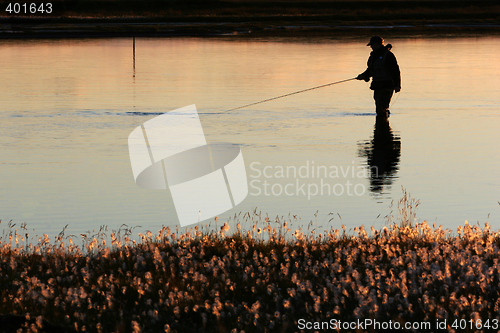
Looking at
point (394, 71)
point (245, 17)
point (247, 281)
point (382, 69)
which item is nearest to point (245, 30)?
point (245, 17)

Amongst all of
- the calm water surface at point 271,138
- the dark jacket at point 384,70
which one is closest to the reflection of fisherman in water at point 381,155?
the calm water surface at point 271,138

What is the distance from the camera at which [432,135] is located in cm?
1745

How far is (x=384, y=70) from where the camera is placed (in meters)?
19.7

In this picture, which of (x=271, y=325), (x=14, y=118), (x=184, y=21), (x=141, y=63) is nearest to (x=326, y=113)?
(x=14, y=118)

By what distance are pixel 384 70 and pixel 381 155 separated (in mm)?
4960

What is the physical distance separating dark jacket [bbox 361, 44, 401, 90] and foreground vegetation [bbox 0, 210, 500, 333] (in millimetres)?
10168

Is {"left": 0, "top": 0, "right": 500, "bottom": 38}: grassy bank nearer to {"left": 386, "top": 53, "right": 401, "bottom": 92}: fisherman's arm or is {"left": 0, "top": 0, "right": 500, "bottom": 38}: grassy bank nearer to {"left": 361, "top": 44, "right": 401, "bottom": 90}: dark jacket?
{"left": 361, "top": 44, "right": 401, "bottom": 90}: dark jacket

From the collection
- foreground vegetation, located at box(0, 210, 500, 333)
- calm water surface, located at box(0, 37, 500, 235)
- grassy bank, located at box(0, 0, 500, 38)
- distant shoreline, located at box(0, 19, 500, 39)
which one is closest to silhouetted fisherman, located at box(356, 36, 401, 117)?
calm water surface, located at box(0, 37, 500, 235)

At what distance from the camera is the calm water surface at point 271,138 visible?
11445 millimetres

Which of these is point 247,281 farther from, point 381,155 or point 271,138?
point 271,138

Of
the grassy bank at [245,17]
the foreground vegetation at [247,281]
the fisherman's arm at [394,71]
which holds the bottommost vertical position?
the foreground vegetation at [247,281]

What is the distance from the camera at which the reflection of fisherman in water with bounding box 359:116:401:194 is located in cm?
1304

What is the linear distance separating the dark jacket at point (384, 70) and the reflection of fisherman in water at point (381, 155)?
4.01ft

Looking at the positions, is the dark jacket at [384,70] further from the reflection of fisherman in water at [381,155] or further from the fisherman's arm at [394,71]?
the reflection of fisherman in water at [381,155]
